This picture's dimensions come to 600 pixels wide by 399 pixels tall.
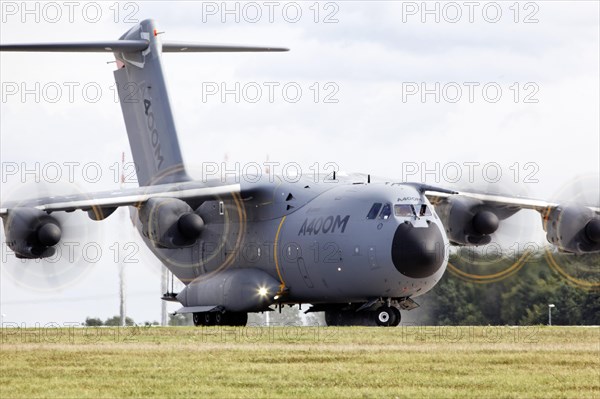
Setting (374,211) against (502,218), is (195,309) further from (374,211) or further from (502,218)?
(502,218)

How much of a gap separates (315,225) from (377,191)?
7.65 feet

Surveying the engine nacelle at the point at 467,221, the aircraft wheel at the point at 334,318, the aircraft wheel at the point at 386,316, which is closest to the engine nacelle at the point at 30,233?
the aircraft wheel at the point at 334,318

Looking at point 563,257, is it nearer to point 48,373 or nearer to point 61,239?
point 61,239

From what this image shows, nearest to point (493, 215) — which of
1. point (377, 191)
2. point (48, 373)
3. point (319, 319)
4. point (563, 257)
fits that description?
point (563, 257)

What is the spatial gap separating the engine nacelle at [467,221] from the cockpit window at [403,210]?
16.3 feet

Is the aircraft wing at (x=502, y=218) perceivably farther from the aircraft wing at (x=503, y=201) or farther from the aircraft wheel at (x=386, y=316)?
the aircraft wheel at (x=386, y=316)

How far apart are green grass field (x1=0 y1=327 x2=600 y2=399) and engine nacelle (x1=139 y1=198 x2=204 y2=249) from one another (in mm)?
6795

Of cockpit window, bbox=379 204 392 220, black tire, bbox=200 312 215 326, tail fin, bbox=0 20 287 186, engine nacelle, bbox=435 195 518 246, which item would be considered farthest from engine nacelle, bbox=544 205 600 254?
tail fin, bbox=0 20 287 186

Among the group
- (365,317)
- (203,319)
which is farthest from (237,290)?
(365,317)

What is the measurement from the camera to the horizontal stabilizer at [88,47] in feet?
130

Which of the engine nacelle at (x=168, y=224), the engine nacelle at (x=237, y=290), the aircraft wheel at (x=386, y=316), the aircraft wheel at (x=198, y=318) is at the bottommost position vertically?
the aircraft wheel at (x=198, y=318)

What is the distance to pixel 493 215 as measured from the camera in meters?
38.0

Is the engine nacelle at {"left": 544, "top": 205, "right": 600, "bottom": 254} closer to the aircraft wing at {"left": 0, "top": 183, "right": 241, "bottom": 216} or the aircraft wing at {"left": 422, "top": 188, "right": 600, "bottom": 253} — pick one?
the aircraft wing at {"left": 422, "top": 188, "right": 600, "bottom": 253}

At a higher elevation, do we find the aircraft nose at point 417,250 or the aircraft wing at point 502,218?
the aircraft wing at point 502,218
